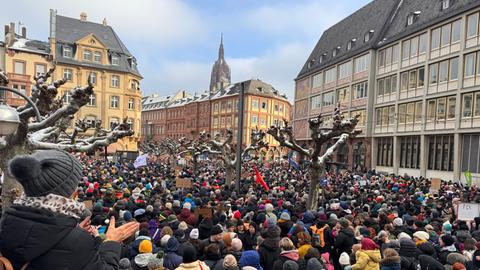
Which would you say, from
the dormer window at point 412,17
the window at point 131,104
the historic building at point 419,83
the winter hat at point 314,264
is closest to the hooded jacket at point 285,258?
the winter hat at point 314,264

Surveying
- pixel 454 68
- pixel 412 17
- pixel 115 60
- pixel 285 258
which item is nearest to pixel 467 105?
pixel 454 68

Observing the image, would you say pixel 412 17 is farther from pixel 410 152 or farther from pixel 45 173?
pixel 45 173

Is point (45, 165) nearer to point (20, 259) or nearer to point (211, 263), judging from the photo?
point (20, 259)

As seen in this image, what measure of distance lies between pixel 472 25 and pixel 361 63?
15759mm

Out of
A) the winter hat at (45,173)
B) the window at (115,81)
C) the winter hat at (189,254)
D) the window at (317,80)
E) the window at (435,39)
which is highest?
the window at (435,39)

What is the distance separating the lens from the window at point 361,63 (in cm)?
4652

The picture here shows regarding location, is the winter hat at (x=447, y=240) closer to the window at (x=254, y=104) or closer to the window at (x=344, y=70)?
the window at (x=344, y=70)

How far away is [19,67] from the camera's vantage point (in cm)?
5147

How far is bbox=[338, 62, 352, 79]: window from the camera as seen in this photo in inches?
1956

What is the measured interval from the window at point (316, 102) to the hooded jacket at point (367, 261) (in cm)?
5114

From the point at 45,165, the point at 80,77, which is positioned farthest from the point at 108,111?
the point at 45,165

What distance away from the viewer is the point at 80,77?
55812 mm

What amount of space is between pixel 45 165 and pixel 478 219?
11.1m


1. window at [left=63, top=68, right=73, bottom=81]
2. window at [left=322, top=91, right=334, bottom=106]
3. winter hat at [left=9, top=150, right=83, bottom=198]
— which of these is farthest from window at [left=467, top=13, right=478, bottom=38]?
window at [left=63, top=68, right=73, bottom=81]
